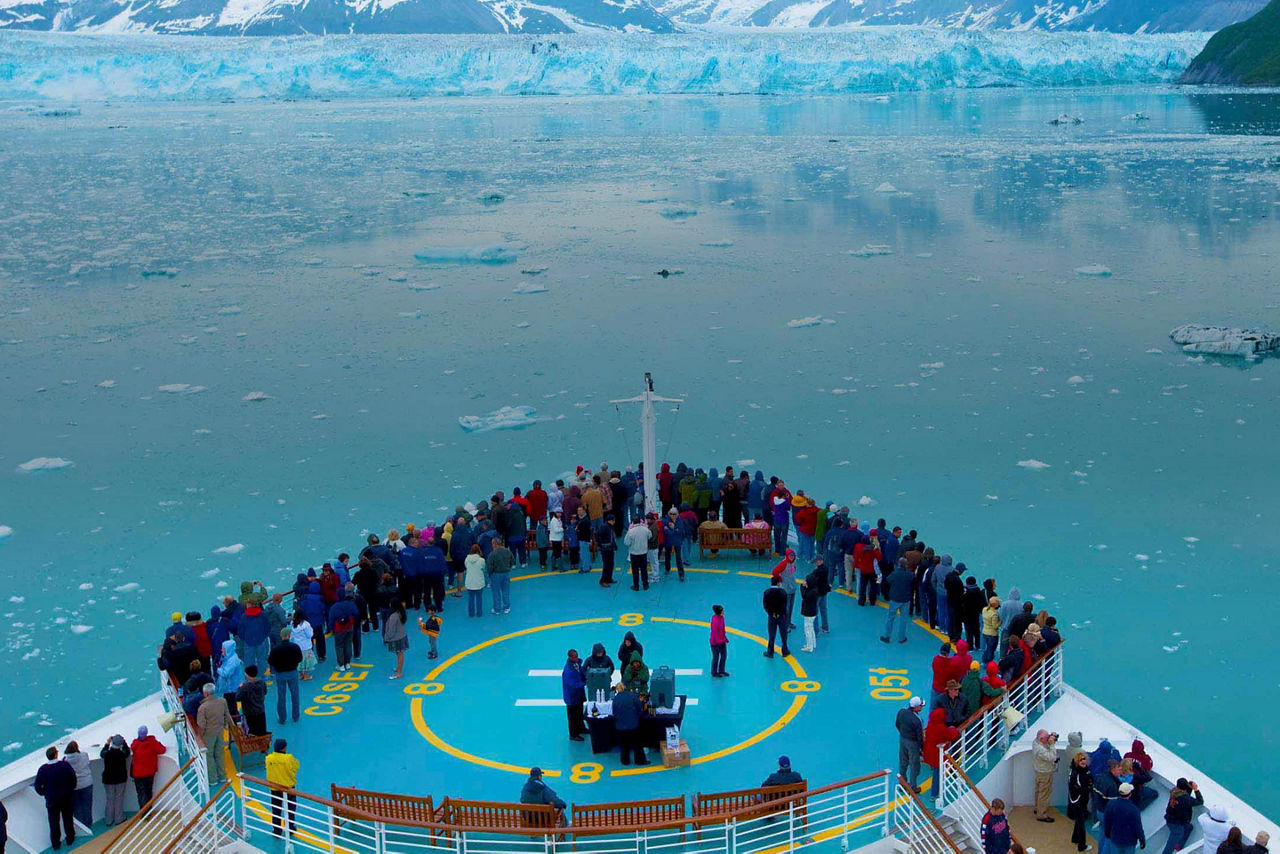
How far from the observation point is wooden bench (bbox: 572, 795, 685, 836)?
1030cm

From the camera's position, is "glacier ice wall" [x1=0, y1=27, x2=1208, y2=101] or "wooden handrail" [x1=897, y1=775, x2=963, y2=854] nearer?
→ "wooden handrail" [x1=897, y1=775, x2=963, y2=854]

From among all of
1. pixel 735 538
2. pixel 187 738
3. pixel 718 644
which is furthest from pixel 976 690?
pixel 187 738

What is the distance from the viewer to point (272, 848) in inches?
432

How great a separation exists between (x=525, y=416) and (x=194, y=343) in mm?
11332

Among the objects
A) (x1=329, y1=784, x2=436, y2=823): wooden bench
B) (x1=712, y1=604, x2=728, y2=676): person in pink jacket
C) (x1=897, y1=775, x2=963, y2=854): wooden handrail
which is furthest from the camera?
(x1=712, y1=604, x2=728, y2=676): person in pink jacket

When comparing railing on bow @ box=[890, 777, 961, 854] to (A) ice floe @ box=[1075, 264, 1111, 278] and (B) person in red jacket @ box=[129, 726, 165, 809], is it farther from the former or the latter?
(A) ice floe @ box=[1075, 264, 1111, 278]

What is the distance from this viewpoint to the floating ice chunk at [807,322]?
1237 inches

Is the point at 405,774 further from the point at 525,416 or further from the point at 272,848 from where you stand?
the point at 525,416

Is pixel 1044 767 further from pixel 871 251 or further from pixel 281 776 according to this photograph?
pixel 871 251

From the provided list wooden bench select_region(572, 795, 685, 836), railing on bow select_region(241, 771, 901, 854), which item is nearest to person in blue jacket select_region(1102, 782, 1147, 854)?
railing on bow select_region(241, 771, 901, 854)

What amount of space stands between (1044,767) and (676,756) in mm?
3586

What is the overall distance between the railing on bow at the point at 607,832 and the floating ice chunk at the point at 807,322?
2094 cm

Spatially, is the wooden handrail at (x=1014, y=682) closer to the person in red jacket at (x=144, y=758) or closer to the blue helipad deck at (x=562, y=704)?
the blue helipad deck at (x=562, y=704)

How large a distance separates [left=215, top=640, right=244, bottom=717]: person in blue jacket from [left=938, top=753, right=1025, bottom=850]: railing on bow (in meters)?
7.34
